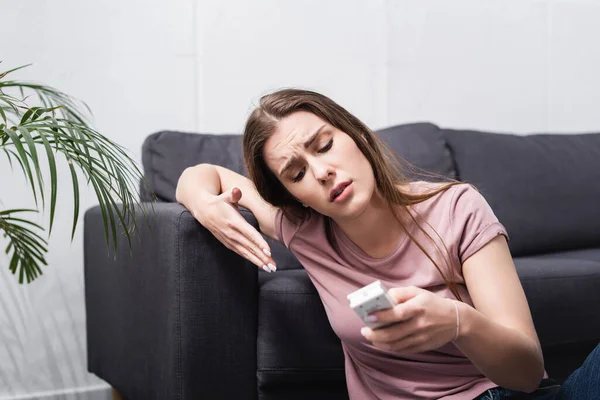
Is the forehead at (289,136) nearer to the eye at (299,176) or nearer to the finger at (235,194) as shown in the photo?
the eye at (299,176)

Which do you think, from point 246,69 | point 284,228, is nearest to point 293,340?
point 284,228

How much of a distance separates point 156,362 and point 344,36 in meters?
1.65

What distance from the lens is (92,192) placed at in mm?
2475

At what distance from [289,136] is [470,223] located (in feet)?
1.22

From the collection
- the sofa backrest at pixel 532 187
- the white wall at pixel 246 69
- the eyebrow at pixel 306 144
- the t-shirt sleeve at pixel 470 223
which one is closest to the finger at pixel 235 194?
the eyebrow at pixel 306 144

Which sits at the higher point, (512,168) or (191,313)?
(512,168)

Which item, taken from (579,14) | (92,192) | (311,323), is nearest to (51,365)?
(92,192)

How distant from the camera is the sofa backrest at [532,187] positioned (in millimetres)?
2385

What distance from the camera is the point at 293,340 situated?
5.35ft

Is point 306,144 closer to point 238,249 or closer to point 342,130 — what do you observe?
point 342,130

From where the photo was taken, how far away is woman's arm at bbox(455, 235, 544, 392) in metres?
1.07

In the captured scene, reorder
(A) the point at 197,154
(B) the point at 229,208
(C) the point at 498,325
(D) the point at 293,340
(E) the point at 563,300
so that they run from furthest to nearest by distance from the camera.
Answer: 1. (A) the point at 197,154
2. (E) the point at 563,300
3. (D) the point at 293,340
4. (B) the point at 229,208
5. (C) the point at 498,325

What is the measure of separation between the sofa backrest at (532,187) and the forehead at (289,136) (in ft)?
3.77

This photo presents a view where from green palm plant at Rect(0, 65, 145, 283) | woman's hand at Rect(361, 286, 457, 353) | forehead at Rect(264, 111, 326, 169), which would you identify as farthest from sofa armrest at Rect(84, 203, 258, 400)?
woman's hand at Rect(361, 286, 457, 353)
